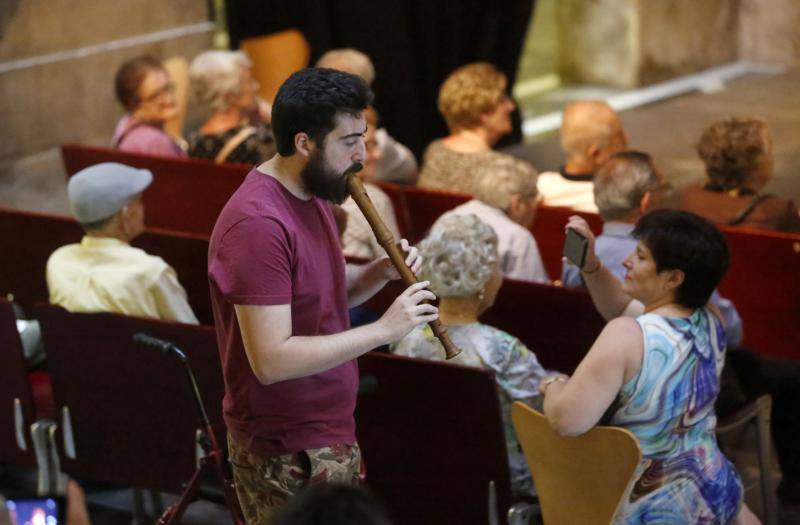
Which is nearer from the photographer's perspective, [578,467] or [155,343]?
[578,467]

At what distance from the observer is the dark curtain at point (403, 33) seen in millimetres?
8812

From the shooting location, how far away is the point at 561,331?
172 inches

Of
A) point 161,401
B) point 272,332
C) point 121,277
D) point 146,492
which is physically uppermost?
point 272,332

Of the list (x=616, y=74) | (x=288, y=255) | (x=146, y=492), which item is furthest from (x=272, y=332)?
(x=616, y=74)

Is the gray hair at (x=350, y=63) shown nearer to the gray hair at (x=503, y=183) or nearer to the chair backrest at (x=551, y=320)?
the gray hair at (x=503, y=183)

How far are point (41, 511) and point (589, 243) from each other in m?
2.12

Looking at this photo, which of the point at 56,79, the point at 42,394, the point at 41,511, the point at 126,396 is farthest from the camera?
the point at 56,79

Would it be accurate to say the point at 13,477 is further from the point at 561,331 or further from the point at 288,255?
the point at 288,255

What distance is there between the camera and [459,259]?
3.82 m

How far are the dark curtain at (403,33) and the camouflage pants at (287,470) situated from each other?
5896 mm

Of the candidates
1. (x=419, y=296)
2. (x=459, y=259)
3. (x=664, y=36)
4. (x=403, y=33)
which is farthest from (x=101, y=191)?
(x=664, y=36)

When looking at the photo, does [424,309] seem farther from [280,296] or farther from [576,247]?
[576,247]

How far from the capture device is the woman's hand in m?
3.84

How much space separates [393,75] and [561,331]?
15.6 ft
